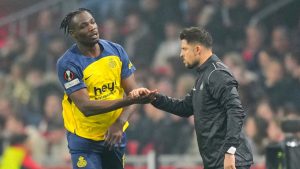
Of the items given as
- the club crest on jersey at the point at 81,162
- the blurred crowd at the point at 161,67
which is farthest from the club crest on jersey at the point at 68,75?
the blurred crowd at the point at 161,67

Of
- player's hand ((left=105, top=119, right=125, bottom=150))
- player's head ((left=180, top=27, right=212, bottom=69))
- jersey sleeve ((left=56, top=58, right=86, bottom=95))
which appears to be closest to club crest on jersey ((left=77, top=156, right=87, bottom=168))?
player's hand ((left=105, top=119, right=125, bottom=150))

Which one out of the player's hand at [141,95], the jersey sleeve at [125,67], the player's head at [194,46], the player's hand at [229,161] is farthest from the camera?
the jersey sleeve at [125,67]

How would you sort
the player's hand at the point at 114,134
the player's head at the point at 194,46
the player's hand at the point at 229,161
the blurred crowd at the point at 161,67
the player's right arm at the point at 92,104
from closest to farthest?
the player's hand at the point at 229,161 → the player's right arm at the point at 92,104 → the player's head at the point at 194,46 → the player's hand at the point at 114,134 → the blurred crowd at the point at 161,67

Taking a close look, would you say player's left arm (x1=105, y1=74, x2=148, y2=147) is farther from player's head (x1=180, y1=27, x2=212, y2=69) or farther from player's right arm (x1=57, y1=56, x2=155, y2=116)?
player's head (x1=180, y1=27, x2=212, y2=69)

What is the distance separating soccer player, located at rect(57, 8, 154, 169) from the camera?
6324 millimetres

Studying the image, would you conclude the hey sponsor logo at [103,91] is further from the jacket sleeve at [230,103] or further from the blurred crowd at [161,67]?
the blurred crowd at [161,67]

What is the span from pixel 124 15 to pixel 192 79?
244cm

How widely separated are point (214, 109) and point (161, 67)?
20.5ft

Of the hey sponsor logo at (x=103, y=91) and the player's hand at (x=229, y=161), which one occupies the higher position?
the hey sponsor logo at (x=103, y=91)

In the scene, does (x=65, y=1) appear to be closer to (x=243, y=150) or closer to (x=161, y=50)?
(x=161, y=50)

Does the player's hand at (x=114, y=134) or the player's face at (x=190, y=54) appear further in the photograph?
the player's hand at (x=114, y=134)

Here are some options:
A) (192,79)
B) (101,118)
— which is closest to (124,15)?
(192,79)

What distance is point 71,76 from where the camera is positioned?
6344mm

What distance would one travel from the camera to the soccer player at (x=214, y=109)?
600 cm
